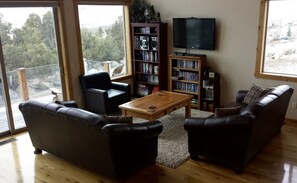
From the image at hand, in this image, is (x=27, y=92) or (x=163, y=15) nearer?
(x=27, y=92)

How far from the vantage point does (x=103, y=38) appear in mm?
6492

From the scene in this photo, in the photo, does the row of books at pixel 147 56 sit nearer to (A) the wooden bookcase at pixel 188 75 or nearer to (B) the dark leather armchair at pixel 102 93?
(A) the wooden bookcase at pixel 188 75

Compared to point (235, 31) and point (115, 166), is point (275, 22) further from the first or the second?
point (115, 166)

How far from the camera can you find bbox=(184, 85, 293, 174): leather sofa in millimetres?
3289

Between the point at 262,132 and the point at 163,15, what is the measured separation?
3756mm

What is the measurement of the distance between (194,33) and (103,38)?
2013 millimetres

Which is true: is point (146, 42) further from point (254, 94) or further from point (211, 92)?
point (254, 94)

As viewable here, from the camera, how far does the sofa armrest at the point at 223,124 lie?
3.21 meters

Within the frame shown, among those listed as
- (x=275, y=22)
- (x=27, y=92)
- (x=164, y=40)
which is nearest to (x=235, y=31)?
(x=275, y=22)

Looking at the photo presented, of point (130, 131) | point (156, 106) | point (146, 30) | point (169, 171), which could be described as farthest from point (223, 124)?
point (146, 30)

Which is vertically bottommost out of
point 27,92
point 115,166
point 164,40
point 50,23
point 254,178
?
point 254,178

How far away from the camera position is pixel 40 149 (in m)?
4.22

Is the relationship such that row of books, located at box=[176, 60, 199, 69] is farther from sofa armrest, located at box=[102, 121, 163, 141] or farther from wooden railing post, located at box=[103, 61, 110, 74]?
sofa armrest, located at box=[102, 121, 163, 141]

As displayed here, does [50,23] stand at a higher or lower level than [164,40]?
higher
